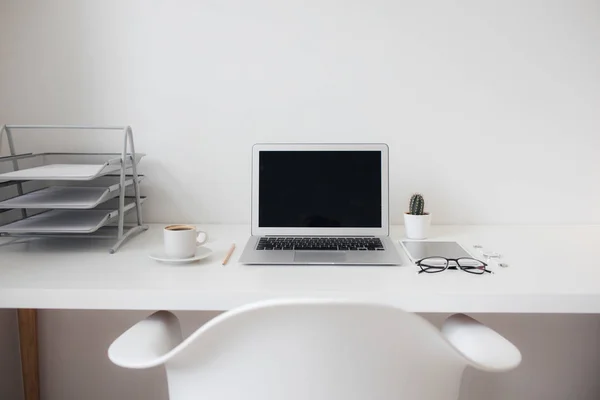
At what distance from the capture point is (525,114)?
1481mm

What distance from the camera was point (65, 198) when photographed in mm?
1246

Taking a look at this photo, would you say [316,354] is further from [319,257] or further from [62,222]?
[62,222]

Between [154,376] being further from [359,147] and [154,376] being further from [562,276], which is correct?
[562,276]

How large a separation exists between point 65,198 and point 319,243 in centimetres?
64

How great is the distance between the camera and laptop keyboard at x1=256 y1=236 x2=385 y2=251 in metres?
1.23

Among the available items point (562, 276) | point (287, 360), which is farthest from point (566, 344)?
point (287, 360)

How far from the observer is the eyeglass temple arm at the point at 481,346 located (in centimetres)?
73

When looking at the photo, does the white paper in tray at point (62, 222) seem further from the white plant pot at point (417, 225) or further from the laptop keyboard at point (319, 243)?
the white plant pot at point (417, 225)

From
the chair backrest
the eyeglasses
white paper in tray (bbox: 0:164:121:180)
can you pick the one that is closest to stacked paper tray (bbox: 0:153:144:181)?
white paper in tray (bbox: 0:164:121:180)

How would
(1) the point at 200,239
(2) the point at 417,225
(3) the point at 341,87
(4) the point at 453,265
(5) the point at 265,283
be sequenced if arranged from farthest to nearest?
(3) the point at 341,87 → (2) the point at 417,225 → (1) the point at 200,239 → (4) the point at 453,265 → (5) the point at 265,283

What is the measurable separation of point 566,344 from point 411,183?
698 mm

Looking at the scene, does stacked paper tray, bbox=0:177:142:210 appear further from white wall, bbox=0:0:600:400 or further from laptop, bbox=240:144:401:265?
laptop, bbox=240:144:401:265

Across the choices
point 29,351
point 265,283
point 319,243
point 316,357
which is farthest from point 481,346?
point 29,351

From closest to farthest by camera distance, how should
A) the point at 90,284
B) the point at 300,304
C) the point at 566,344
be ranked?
the point at 300,304, the point at 90,284, the point at 566,344
